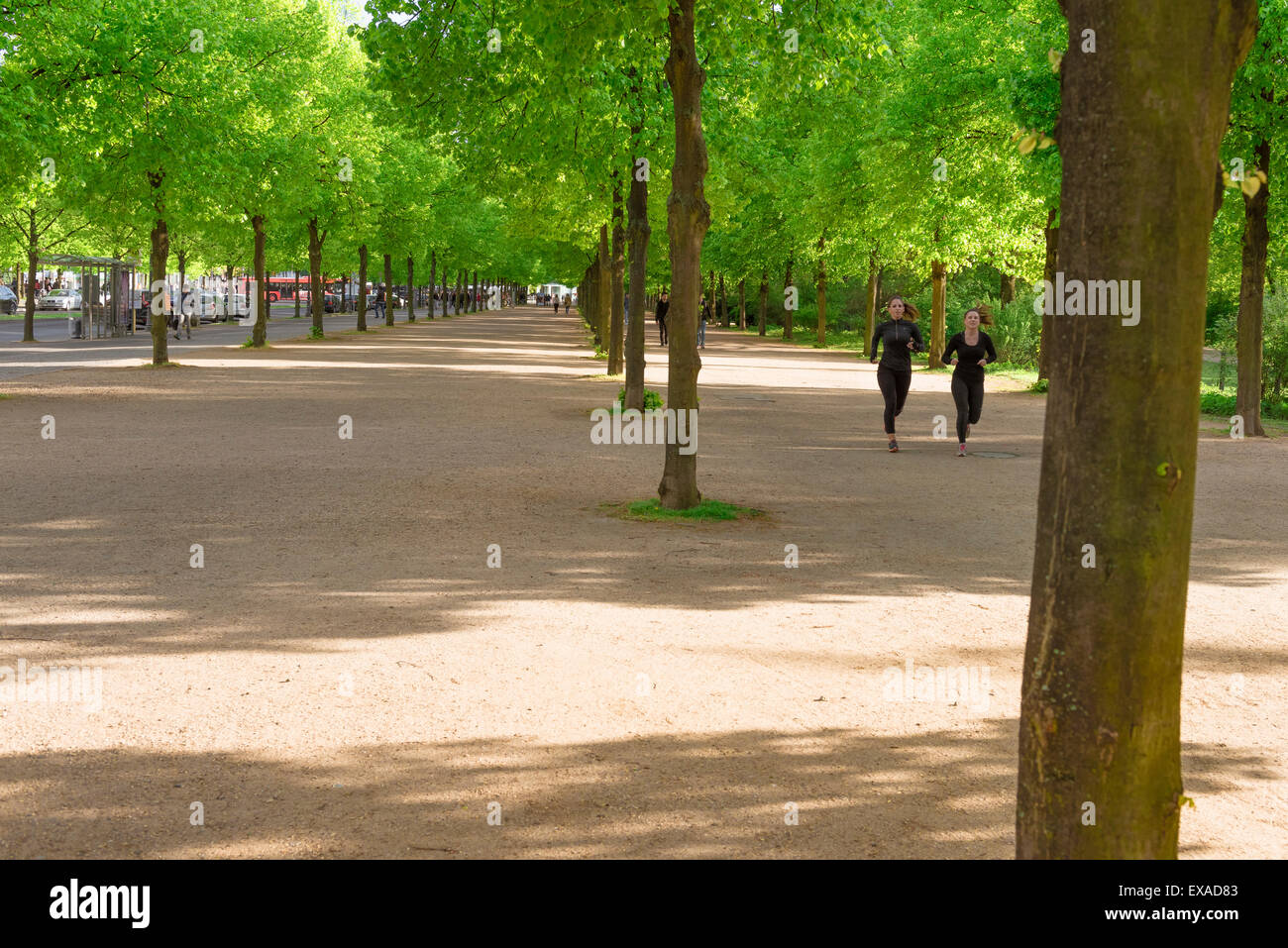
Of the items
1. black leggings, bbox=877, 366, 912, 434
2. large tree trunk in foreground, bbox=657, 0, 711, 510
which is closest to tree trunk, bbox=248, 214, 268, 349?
black leggings, bbox=877, 366, 912, 434

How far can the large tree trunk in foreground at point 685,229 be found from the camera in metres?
12.2

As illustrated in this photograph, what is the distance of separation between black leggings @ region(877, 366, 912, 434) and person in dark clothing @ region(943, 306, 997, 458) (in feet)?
2.09

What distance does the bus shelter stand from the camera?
46438 millimetres

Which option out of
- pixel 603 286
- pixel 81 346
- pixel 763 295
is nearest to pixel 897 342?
pixel 603 286

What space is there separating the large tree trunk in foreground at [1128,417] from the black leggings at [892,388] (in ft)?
47.0

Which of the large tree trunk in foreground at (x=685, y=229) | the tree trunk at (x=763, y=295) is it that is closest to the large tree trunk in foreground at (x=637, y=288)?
the large tree trunk in foreground at (x=685, y=229)

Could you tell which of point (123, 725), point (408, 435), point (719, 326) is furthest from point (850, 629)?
point (719, 326)

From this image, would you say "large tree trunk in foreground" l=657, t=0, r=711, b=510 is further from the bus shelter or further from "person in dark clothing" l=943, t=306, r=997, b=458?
the bus shelter

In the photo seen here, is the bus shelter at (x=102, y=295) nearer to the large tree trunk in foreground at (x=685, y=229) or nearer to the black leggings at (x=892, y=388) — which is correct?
the black leggings at (x=892, y=388)

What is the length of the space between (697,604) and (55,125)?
16.5 meters

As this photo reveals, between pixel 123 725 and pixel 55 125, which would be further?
pixel 55 125

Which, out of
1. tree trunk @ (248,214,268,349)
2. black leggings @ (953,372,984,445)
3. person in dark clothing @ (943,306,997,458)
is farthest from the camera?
tree trunk @ (248,214,268,349)

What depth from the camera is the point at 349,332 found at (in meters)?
57.0
